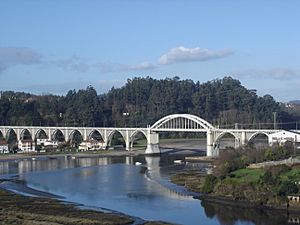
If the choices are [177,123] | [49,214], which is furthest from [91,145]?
[49,214]

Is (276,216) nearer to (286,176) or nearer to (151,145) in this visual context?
(286,176)

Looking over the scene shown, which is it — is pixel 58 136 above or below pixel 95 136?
above

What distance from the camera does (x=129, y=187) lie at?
152ft

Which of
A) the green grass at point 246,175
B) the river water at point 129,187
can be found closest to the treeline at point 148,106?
the river water at point 129,187

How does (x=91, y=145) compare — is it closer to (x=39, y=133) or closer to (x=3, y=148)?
(x=3, y=148)

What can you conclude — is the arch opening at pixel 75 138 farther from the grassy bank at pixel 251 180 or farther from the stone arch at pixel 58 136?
the grassy bank at pixel 251 180

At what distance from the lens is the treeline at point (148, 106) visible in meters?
102

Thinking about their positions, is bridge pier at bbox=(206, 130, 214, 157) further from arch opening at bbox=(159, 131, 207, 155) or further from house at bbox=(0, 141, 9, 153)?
house at bbox=(0, 141, 9, 153)

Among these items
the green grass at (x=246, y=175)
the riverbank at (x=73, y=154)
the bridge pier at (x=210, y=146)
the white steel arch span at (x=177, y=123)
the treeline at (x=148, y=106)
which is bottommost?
the green grass at (x=246, y=175)

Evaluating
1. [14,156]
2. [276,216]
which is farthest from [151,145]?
[276,216]

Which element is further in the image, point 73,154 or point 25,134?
point 25,134

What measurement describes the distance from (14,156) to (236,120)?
41.3 meters

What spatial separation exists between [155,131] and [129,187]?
116 ft

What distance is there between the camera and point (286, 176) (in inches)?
1612
